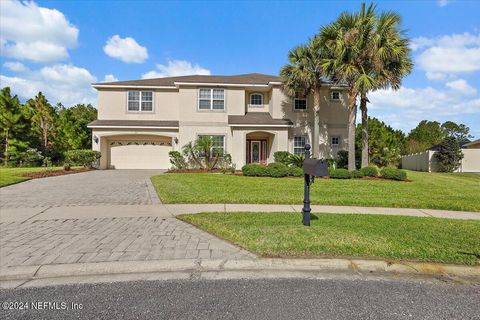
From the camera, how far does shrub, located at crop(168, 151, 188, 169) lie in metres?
19.2

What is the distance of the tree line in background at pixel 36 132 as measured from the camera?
23.2m

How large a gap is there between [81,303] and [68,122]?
2989 cm

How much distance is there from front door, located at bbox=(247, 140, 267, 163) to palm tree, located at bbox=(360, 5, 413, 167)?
780 centimetres

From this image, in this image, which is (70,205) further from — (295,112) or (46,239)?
(295,112)

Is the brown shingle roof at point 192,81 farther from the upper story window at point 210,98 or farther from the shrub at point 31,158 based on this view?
the shrub at point 31,158

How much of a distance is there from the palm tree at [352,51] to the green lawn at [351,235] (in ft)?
33.0

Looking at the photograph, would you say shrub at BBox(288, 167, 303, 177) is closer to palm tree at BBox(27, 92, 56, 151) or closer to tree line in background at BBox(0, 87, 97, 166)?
tree line in background at BBox(0, 87, 97, 166)

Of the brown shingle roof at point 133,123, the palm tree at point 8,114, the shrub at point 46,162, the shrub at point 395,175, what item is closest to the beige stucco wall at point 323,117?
the shrub at point 395,175

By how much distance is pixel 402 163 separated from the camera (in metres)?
29.0

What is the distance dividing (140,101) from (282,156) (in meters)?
11.6

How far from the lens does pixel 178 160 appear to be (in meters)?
19.4

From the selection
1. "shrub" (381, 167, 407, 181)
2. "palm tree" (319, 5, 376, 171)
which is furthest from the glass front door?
"shrub" (381, 167, 407, 181)

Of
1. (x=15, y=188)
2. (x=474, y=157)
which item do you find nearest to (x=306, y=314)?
(x=15, y=188)

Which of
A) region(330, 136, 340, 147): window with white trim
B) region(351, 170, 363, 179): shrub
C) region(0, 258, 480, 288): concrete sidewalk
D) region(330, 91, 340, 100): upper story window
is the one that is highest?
region(330, 91, 340, 100): upper story window
